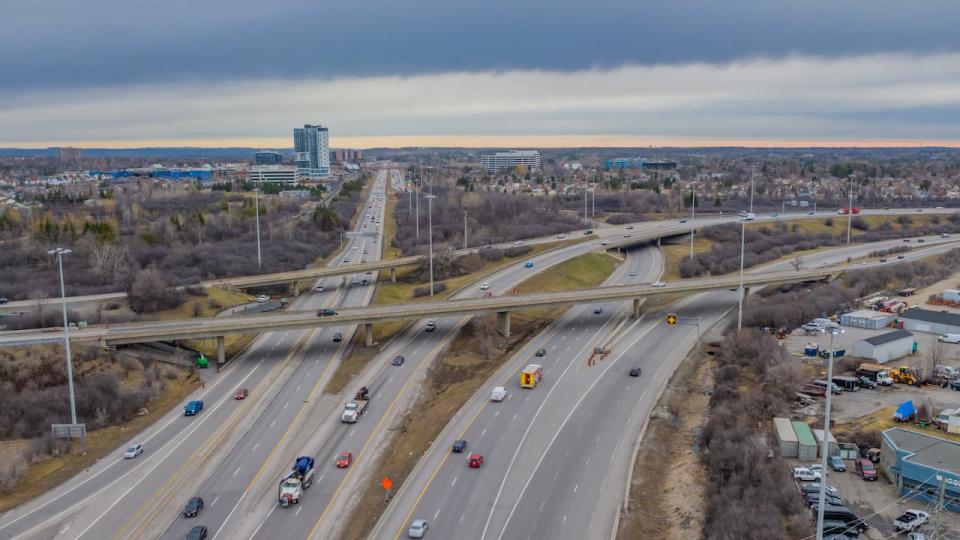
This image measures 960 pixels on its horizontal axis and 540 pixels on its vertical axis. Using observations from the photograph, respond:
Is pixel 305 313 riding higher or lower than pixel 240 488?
higher

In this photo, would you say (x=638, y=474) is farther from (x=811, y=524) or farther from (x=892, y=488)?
(x=892, y=488)

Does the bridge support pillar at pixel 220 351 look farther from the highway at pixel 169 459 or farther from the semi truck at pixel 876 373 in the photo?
the semi truck at pixel 876 373

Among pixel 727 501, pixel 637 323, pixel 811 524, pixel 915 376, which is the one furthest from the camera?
pixel 637 323

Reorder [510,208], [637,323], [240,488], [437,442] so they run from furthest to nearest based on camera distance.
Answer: [510,208], [637,323], [437,442], [240,488]

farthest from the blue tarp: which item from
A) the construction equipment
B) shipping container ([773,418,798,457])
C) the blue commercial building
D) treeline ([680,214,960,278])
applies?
treeline ([680,214,960,278])

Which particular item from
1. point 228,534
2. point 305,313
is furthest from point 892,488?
point 305,313

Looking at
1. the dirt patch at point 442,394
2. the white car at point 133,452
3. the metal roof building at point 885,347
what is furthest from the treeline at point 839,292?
the white car at point 133,452
